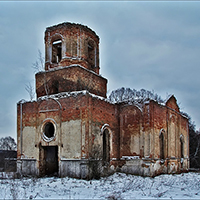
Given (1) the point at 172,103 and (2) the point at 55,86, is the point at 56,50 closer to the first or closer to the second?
(2) the point at 55,86

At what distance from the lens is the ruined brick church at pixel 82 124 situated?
12.3m

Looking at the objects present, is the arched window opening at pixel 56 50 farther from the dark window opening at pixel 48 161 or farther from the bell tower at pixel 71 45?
the dark window opening at pixel 48 161

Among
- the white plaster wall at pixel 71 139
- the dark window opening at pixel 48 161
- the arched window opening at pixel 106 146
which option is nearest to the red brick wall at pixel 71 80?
the white plaster wall at pixel 71 139

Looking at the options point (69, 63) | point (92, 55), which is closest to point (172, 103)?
point (92, 55)

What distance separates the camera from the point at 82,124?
1219 centimetres

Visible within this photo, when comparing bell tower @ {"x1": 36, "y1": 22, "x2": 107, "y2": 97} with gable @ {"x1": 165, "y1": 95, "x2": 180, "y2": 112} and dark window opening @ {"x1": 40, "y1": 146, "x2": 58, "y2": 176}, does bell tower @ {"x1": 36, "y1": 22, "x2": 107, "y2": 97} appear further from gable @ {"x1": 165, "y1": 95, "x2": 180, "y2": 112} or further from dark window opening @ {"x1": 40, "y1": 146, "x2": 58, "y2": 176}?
gable @ {"x1": 165, "y1": 95, "x2": 180, "y2": 112}

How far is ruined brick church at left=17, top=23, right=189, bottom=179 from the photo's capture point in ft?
40.4

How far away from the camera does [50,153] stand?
14570mm

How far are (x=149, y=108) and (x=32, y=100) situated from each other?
647 centimetres

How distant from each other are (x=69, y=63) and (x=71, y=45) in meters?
1.06

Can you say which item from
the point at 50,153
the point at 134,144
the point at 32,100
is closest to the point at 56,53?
the point at 32,100

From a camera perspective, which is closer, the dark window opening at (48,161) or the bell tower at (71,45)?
the dark window opening at (48,161)

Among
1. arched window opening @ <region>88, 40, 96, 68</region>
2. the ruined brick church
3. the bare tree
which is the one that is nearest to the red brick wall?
the ruined brick church

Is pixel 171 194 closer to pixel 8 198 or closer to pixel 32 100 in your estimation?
pixel 8 198
